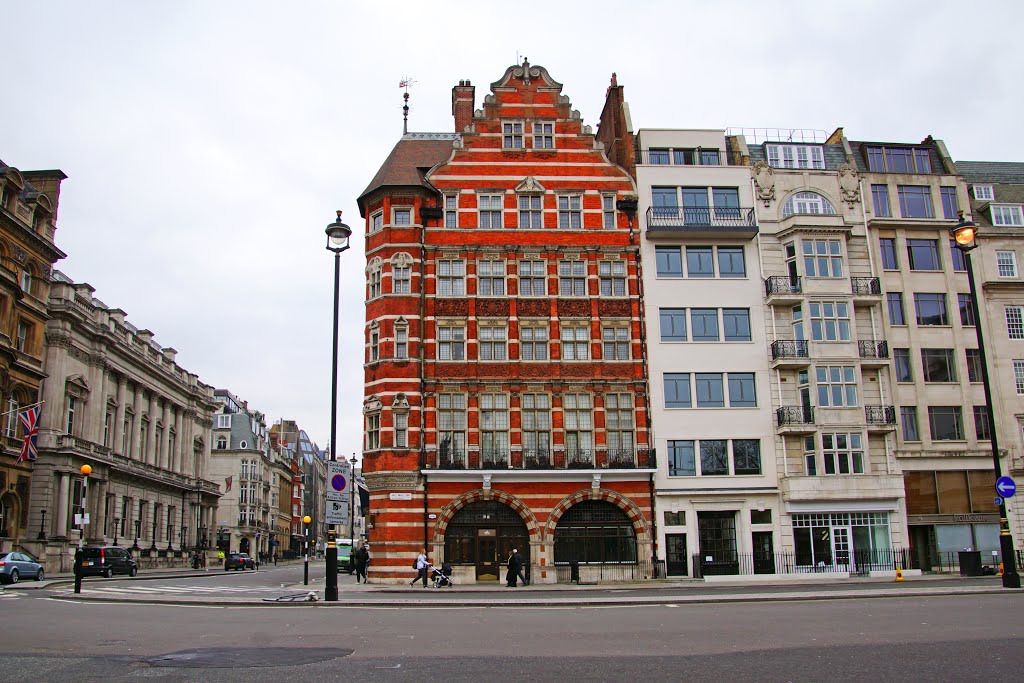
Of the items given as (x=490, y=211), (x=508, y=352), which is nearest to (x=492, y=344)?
(x=508, y=352)

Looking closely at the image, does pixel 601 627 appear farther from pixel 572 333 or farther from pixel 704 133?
pixel 704 133

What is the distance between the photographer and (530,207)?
1674 inches

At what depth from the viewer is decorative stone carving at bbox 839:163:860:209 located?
44.6m

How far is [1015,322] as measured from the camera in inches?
1770

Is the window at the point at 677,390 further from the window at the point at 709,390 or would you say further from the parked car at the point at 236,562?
the parked car at the point at 236,562

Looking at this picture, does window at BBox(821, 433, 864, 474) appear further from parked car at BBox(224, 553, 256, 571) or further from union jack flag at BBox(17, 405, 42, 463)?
parked car at BBox(224, 553, 256, 571)

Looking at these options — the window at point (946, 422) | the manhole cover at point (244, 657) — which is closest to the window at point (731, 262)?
the window at point (946, 422)

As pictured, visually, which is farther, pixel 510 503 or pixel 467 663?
pixel 510 503

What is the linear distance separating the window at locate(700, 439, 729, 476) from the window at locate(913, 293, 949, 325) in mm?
12653

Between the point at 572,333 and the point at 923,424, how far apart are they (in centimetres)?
1772

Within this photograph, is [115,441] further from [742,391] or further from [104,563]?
[742,391]

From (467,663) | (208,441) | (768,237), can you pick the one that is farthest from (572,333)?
(208,441)

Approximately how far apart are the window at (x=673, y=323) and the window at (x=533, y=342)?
581 cm

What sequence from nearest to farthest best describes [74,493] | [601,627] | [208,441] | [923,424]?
[601,627] < [923,424] < [74,493] < [208,441]
